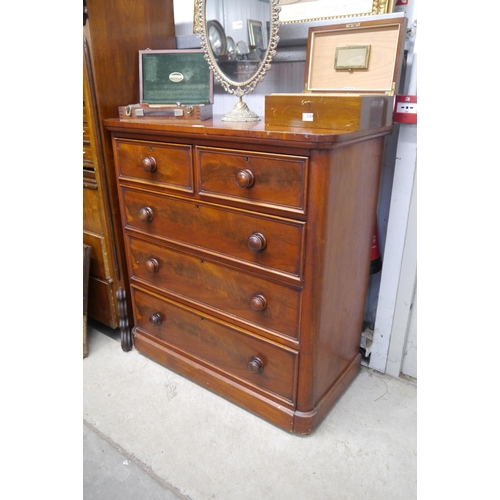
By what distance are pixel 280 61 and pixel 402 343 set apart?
1.30 metres

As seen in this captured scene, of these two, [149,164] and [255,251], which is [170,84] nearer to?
[149,164]

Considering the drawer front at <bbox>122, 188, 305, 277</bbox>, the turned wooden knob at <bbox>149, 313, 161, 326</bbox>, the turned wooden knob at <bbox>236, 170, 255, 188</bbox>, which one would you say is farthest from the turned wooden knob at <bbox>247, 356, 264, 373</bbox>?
the turned wooden knob at <bbox>236, 170, 255, 188</bbox>

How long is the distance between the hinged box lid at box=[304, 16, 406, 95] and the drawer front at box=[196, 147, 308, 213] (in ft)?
1.63

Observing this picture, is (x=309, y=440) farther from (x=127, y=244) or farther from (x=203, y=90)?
(x=203, y=90)

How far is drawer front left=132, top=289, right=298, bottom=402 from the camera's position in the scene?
146 centimetres

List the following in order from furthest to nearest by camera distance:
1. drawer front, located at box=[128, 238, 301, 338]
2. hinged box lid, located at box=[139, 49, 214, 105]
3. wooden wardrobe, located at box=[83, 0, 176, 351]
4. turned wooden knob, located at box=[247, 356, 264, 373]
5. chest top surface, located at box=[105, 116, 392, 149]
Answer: hinged box lid, located at box=[139, 49, 214, 105], wooden wardrobe, located at box=[83, 0, 176, 351], turned wooden knob, located at box=[247, 356, 264, 373], drawer front, located at box=[128, 238, 301, 338], chest top surface, located at box=[105, 116, 392, 149]

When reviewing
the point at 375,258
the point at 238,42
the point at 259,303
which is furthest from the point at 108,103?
the point at 375,258

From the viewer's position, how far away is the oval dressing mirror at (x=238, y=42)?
4.58 ft

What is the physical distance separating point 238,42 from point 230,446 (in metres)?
1.46

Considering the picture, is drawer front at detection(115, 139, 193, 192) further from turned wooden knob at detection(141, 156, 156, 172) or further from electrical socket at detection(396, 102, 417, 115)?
electrical socket at detection(396, 102, 417, 115)

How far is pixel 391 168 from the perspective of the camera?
1.64 metres

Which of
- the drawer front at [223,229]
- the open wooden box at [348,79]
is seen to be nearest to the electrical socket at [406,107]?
the open wooden box at [348,79]

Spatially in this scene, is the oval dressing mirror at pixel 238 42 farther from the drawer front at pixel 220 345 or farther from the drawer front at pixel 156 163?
the drawer front at pixel 220 345
